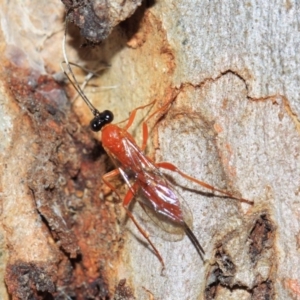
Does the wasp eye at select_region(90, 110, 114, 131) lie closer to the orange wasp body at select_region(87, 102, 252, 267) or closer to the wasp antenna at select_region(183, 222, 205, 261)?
the orange wasp body at select_region(87, 102, 252, 267)

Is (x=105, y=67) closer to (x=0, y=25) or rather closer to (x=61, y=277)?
(x=0, y=25)

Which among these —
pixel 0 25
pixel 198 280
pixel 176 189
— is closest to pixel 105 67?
pixel 0 25

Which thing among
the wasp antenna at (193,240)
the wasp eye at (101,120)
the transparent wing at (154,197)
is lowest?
the wasp antenna at (193,240)

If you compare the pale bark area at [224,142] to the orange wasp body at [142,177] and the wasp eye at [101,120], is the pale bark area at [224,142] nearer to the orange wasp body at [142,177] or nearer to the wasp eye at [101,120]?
the orange wasp body at [142,177]

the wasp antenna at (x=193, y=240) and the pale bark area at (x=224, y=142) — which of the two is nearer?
the pale bark area at (x=224, y=142)

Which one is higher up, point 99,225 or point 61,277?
point 99,225

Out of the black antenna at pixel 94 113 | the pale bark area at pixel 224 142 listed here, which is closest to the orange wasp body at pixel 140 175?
the black antenna at pixel 94 113

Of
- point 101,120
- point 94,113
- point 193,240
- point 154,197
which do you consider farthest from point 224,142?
point 94,113

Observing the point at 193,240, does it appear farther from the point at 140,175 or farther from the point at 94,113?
the point at 94,113
